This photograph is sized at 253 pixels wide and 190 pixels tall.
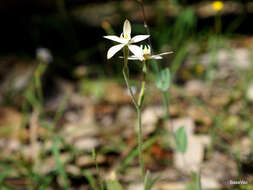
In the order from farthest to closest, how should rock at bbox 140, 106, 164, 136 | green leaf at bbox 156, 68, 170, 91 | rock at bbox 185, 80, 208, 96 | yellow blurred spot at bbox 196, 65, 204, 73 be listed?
yellow blurred spot at bbox 196, 65, 204, 73 < rock at bbox 185, 80, 208, 96 < rock at bbox 140, 106, 164, 136 < green leaf at bbox 156, 68, 170, 91

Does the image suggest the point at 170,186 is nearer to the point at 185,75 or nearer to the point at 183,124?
the point at 183,124

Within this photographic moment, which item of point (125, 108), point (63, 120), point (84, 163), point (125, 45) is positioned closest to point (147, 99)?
point (125, 108)

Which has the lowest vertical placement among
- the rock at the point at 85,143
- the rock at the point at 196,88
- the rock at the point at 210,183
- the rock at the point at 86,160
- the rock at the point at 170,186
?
the rock at the point at 170,186

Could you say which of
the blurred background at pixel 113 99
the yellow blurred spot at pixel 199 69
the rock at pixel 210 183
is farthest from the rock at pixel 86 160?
the yellow blurred spot at pixel 199 69

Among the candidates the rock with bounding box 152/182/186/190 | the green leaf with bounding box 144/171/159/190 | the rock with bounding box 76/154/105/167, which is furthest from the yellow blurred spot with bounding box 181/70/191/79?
the green leaf with bounding box 144/171/159/190

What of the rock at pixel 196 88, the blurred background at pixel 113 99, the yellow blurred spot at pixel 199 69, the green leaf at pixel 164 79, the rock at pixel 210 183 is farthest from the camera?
the yellow blurred spot at pixel 199 69

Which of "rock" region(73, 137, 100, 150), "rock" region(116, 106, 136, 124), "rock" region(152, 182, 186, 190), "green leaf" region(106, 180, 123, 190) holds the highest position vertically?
"green leaf" region(106, 180, 123, 190)

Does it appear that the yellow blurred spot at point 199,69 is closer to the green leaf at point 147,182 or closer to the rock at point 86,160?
the rock at point 86,160

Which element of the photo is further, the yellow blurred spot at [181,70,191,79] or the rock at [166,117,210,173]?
the yellow blurred spot at [181,70,191,79]

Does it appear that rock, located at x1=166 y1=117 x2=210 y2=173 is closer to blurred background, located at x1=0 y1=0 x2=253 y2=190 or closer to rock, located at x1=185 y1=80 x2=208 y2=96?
blurred background, located at x1=0 y1=0 x2=253 y2=190
